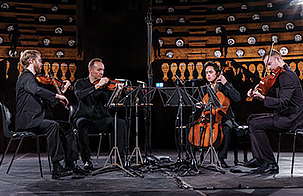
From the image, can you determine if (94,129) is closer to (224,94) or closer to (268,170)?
(224,94)

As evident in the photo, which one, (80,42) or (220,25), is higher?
(220,25)

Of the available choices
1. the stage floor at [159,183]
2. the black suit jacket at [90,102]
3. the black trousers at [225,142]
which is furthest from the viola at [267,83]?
the black suit jacket at [90,102]

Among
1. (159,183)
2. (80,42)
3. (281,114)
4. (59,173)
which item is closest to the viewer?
(159,183)

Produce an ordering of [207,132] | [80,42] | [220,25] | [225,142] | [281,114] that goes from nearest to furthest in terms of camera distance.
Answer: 1. [281,114]
2. [207,132]
3. [225,142]
4. [80,42]
5. [220,25]

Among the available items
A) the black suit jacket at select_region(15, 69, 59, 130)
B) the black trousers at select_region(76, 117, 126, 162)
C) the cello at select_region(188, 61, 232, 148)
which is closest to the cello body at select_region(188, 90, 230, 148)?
the cello at select_region(188, 61, 232, 148)

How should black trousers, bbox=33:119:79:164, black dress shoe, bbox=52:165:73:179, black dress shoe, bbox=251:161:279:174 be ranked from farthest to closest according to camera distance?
black dress shoe, bbox=251:161:279:174, black trousers, bbox=33:119:79:164, black dress shoe, bbox=52:165:73:179

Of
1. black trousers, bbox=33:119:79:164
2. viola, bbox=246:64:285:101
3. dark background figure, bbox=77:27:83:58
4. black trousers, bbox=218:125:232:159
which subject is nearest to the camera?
black trousers, bbox=33:119:79:164

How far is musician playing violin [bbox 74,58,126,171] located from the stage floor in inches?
18.8

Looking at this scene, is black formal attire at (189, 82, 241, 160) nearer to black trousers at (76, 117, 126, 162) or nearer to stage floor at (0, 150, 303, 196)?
stage floor at (0, 150, 303, 196)

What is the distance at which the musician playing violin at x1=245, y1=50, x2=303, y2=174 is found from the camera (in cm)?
352

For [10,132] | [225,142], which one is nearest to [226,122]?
[225,142]

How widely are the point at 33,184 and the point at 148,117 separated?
Result: 5.77 feet

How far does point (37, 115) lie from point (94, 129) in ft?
2.67

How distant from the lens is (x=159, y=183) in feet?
9.68
